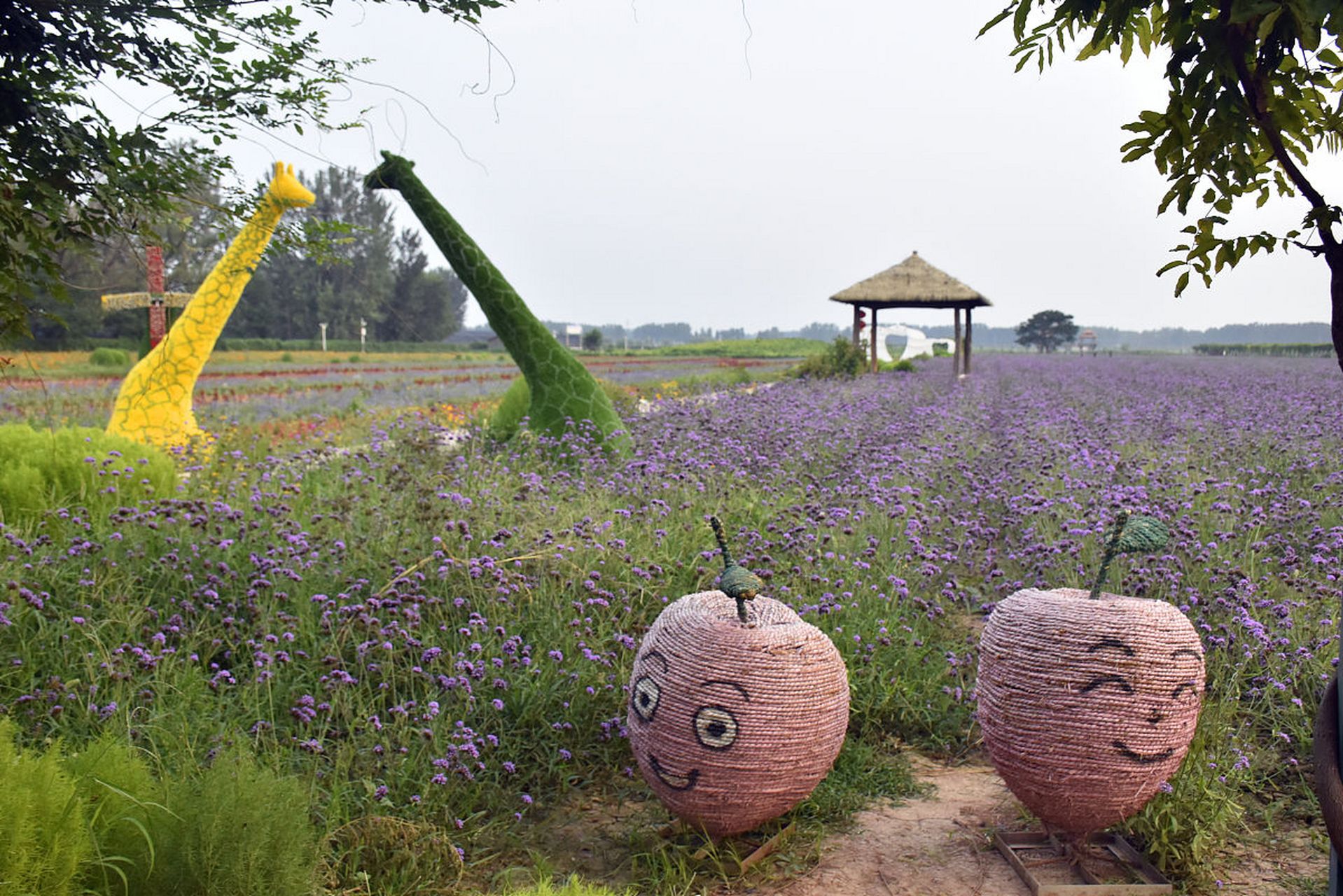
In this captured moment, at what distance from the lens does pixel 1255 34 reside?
1865 millimetres

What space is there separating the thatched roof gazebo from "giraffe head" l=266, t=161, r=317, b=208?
1713 cm

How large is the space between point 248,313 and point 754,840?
41509 mm

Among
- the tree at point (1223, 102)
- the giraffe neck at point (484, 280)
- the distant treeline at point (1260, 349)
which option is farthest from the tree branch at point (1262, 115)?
the distant treeline at point (1260, 349)

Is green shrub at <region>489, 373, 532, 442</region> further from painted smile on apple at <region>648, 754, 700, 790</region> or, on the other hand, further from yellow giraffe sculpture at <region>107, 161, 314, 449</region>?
painted smile on apple at <region>648, 754, 700, 790</region>

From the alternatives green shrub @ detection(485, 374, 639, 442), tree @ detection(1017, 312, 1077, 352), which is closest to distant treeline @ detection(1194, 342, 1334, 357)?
tree @ detection(1017, 312, 1077, 352)

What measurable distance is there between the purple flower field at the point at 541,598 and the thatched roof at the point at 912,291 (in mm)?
17255

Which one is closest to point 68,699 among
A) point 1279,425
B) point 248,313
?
point 1279,425

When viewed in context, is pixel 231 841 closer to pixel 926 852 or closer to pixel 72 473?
pixel 926 852

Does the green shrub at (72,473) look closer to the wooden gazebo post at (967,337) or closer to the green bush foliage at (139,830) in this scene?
the green bush foliage at (139,830)

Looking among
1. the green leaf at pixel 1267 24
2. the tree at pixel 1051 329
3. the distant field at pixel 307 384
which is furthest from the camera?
the tree at pixel 1051 329

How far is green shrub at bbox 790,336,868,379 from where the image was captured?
73.5 feet

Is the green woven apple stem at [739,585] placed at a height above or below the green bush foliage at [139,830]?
above

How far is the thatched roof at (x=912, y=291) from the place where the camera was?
2370 centimetres

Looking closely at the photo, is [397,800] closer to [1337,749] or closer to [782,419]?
[1337,749]
